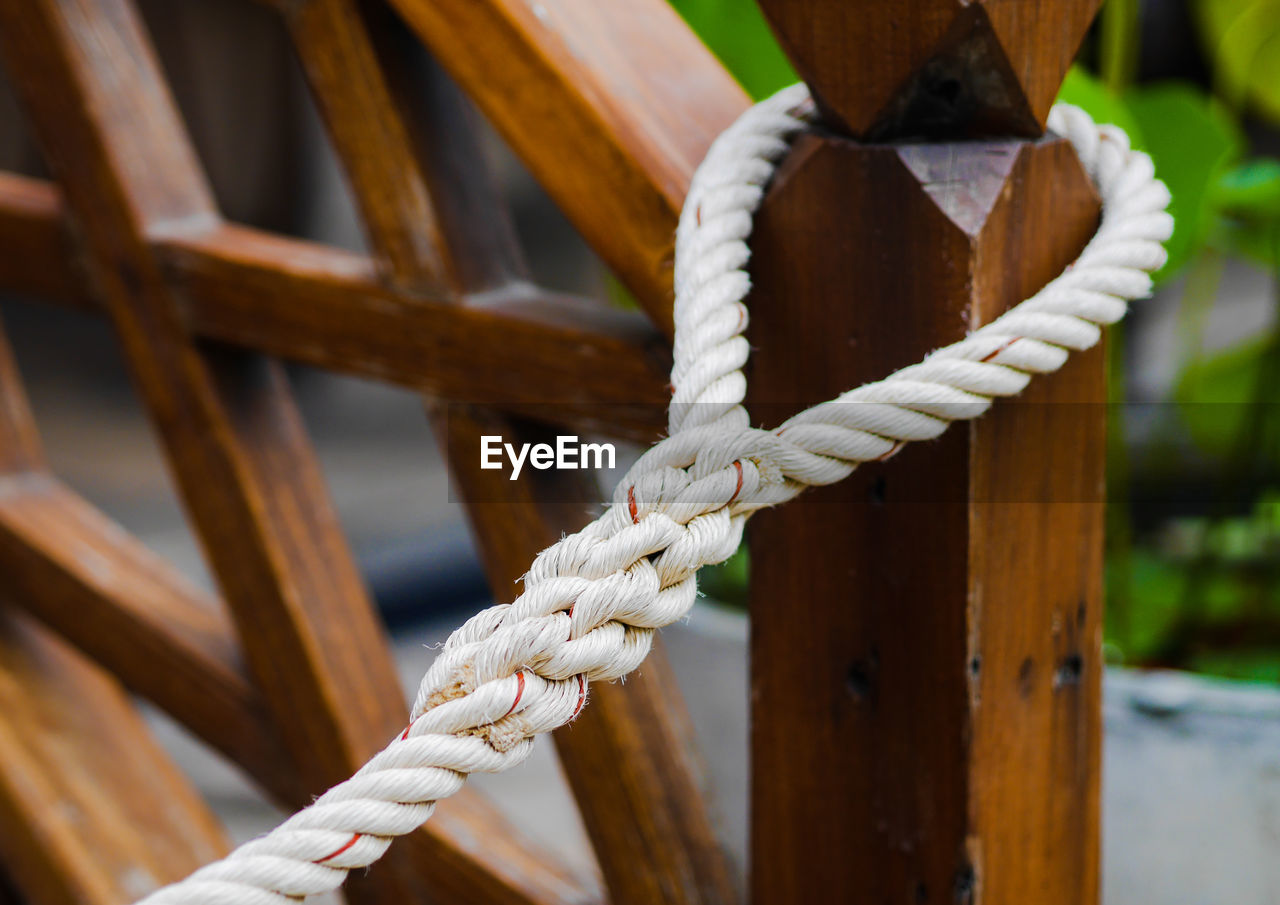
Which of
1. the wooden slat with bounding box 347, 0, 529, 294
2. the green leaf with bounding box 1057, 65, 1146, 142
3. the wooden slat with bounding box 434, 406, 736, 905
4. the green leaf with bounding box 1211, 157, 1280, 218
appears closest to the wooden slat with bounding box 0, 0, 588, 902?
the wooden slat with bounding box 434, 406, 736, 905

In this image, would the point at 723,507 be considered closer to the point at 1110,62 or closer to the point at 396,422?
the point at 1110,62

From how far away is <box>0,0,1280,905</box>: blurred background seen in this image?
2.79 ft

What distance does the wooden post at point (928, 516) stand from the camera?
41cm

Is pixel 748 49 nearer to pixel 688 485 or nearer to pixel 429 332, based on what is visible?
pixel 429 332

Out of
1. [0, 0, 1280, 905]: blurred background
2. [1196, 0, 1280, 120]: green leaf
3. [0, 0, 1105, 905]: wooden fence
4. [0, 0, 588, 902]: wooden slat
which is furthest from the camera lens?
[1196, 0, 1280, 120]: green leaf

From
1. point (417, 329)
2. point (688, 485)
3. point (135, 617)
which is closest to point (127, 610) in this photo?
point (135, 617)

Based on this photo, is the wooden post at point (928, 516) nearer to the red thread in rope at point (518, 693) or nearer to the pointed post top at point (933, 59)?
the pointed post top at point (933, 59)

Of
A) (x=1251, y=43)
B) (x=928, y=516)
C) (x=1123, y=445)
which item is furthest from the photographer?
(x=1123, y=445)

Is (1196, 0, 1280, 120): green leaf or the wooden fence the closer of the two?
the wooden fence

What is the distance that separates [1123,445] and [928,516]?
100cm

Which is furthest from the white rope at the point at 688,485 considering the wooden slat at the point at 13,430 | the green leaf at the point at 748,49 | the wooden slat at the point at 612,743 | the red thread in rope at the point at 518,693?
the wooden slat at the point at 13,430

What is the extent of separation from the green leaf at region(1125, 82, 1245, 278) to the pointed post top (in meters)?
0.59
